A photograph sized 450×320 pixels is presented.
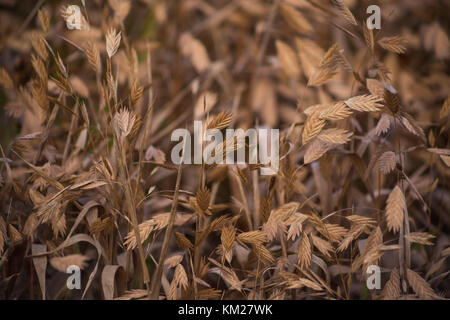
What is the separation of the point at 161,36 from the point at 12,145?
0.65 m

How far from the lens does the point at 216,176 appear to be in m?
0.75

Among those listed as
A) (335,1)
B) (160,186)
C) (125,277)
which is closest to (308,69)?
(335,1)

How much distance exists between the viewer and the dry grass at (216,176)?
1.90ft

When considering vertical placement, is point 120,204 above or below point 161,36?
below

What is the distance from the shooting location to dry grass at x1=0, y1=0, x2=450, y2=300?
1.90 ft

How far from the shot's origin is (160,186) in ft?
3.24

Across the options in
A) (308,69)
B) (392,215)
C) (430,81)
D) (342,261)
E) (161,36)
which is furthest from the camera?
(161,36)

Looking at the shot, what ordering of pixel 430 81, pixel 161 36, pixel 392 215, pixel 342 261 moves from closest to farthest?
pixel 392 215
pixel 342 261
pixel 430 81
pixel 161 36
